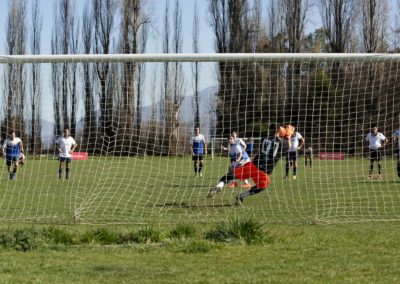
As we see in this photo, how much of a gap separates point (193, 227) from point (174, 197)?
659 cm

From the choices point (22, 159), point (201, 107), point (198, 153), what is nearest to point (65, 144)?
point (22, 159)

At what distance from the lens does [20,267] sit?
7.00 m

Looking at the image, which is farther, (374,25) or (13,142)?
(374,25)

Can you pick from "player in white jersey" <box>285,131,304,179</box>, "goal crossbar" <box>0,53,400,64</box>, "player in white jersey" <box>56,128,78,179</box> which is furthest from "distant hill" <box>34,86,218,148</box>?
"player in white jersey" <box>56,128,78,179</box>

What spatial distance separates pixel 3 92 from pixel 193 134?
4584 millimetres

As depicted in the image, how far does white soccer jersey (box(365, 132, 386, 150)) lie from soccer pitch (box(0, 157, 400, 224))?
2.02 feet

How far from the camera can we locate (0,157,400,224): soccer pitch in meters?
11.8

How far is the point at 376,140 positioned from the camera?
18.8 meters

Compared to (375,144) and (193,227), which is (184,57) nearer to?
(193,227)

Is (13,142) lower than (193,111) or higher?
lower

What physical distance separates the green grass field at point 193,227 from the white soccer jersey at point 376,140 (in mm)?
661

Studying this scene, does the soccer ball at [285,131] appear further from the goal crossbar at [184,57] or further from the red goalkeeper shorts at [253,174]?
the goal crossbar at [184,57]

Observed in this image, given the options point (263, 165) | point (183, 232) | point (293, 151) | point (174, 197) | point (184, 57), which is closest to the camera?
point (183, 232)

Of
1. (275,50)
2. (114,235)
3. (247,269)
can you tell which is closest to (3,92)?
(114,235)
